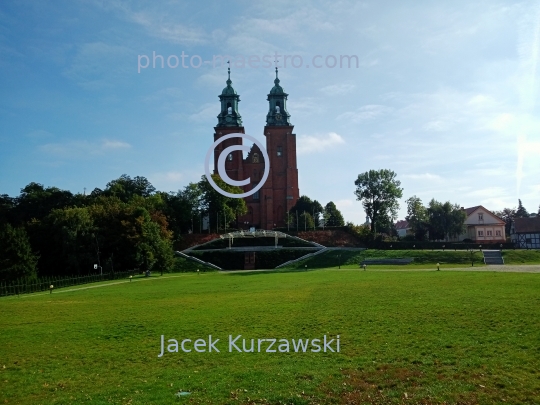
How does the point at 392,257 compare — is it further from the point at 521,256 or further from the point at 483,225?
the point at 483,225

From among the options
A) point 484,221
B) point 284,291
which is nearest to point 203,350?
point 284,291

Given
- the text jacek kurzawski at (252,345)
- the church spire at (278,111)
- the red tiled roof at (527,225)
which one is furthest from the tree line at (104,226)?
the text jacek kurzawski at (252,345)

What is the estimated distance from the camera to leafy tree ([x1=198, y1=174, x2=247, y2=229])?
61.8 metres

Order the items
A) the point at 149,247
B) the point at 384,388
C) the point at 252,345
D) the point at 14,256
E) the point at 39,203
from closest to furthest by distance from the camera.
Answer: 1. the point at 384,388
2. the point at 252,345
3. the point at 14,256
4. the point at 149,247
5. the point at 39,203

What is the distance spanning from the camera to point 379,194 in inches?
2694

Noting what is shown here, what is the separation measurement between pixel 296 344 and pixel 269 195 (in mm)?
57765

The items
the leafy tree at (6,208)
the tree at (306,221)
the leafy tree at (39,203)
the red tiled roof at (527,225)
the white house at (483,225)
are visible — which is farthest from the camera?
the white house at (483,225)

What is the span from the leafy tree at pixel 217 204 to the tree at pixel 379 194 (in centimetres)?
1803

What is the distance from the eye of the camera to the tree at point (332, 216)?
75.8 metres

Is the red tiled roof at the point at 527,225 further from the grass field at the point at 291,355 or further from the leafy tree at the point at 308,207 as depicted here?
the grass field at the point at 291,355

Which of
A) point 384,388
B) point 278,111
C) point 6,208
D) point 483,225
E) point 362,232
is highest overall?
point 278,111

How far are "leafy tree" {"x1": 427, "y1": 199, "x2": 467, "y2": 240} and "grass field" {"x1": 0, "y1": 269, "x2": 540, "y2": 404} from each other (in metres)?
51.3

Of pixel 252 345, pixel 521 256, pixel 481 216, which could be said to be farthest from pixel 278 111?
pixel 252 345

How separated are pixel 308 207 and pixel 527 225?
1224 inches
